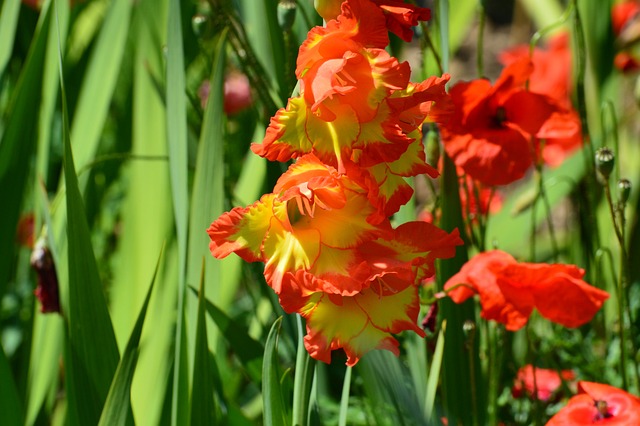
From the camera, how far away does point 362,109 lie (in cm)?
59

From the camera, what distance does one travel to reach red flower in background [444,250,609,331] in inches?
32.8

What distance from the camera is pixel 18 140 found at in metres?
1.04

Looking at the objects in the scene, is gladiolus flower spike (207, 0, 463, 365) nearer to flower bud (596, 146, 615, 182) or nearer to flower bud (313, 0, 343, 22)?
flower bud (313, 0, 343, 22)

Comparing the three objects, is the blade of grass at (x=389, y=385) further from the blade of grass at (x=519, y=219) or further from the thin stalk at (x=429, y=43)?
the blade of grass at (x=519, y=219)

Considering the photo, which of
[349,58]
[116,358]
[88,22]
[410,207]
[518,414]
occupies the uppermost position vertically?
[88,22]

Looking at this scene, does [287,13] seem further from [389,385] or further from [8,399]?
[8,399]

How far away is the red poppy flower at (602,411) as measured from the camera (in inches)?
29.1

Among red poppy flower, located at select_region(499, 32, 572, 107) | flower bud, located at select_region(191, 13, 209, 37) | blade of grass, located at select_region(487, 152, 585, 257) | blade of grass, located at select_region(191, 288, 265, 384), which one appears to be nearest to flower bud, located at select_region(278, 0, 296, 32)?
flower bud, located at select_region(191, 13, 209, 37)

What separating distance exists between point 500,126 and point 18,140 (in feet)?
1.63

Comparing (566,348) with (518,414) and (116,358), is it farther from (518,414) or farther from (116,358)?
(116,358)

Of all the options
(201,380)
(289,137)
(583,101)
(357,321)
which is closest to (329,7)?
(289,137)

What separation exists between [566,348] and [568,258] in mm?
430

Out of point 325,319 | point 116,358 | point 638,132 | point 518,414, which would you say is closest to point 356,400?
point 518,414

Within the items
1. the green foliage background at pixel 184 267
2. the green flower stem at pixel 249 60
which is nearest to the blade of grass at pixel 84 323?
the green foliage background at pixel 184 267
